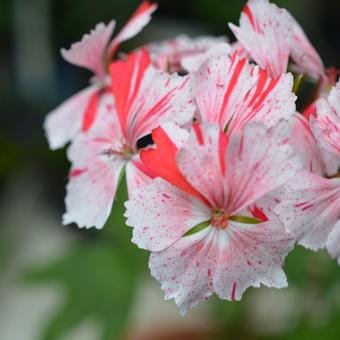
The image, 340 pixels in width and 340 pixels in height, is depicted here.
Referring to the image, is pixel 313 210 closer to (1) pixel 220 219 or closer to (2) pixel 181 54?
(1) pixel 220 219

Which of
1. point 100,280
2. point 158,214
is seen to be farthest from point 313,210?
point 100,280

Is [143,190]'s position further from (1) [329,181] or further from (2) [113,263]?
(2) [113,263]

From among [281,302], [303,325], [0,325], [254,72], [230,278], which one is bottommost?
[281,302]

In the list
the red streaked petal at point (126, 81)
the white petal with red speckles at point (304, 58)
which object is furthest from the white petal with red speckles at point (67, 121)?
the white petal with red speckles at point (304, 58)

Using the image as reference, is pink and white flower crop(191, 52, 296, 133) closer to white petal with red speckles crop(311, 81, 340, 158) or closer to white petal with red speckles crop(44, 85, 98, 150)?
white petal with red speckles crop(311, 81, 340, 158)

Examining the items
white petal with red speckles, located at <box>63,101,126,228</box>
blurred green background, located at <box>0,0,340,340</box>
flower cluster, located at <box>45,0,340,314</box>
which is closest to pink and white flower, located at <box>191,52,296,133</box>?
flower cluster, located at <box>45,0,340,314</box>

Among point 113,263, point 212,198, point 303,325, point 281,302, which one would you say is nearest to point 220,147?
point 212,198
